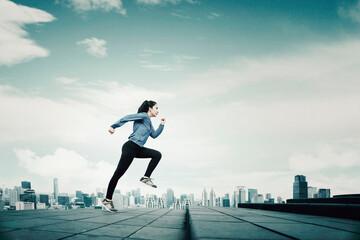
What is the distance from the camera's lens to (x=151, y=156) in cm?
547

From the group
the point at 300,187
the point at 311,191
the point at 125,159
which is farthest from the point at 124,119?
the point at 311,191

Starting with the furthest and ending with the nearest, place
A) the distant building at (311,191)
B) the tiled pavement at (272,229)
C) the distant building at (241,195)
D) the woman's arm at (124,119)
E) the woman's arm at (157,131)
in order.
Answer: the distant building at (241,195), the distant building at (311,191), the woman's arm at (157,131), the woman's arm at (124,119), the tiled pavement at (272,229)

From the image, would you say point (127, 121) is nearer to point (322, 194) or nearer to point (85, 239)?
point (85, 239)

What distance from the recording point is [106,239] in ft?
7.06

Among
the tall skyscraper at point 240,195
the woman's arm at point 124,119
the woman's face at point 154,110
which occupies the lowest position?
the tall skyscraper at point 240,195

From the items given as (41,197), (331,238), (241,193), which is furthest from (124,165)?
(41,197)

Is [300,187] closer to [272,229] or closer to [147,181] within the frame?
[147,181]

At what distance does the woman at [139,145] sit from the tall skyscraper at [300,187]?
11180 cm

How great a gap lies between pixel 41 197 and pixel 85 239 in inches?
8980

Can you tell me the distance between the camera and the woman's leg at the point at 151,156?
5.34m

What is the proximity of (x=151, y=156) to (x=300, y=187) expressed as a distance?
11798cm

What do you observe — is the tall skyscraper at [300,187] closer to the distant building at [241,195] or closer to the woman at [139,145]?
the distant building at [241,195]

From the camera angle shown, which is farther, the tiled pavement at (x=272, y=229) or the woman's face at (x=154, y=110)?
the woman's face at (x=154, y=110)

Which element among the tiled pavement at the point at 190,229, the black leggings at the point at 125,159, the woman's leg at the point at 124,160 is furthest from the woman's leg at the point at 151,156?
the tiled pavement at the point at 190,229
